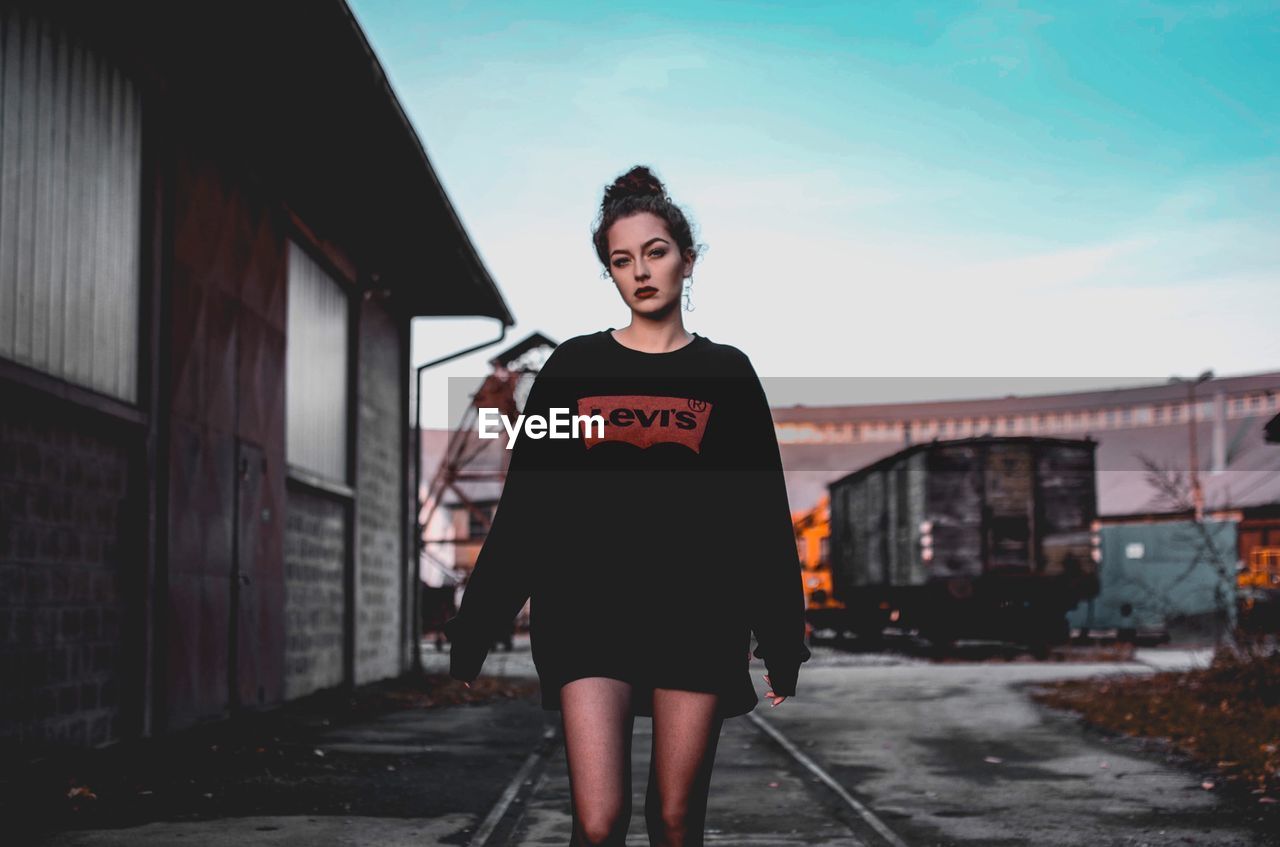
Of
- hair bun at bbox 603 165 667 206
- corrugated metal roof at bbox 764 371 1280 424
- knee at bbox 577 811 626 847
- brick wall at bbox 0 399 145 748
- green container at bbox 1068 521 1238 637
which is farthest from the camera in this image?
corrugated metal roof at bbox 764 371 1280 424

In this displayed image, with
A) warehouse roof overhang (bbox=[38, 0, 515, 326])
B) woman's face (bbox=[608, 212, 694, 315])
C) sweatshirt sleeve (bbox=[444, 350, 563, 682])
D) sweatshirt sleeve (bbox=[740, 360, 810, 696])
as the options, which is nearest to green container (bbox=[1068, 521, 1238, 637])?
warehouse roof overhang (bbox=[38, 0, 515, 326])

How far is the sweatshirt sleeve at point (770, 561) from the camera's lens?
320 centimetres

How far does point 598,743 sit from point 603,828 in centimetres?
16

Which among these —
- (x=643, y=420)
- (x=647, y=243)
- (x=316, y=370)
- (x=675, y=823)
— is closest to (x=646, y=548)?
(x=643, y=420)

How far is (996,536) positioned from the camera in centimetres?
2381

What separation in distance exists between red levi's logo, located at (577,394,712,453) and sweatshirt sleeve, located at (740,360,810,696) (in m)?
0.15

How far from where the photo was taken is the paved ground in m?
6.46

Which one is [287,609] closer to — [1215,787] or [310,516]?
[310,516]

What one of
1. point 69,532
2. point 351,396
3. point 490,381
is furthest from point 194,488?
point 490,381

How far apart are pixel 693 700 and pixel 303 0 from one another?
7318 millimetres

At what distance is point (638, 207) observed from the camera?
3309 mm

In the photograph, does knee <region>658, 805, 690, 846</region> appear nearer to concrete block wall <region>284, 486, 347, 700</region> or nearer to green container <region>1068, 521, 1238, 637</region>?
concrete block wall <region>284, 486, 347, 700</region>

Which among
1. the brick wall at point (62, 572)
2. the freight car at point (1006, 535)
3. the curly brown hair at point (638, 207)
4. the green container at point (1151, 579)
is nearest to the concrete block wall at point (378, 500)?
the brick wall at point (62, 572)

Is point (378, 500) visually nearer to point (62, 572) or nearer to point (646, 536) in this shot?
point (62, 572)
